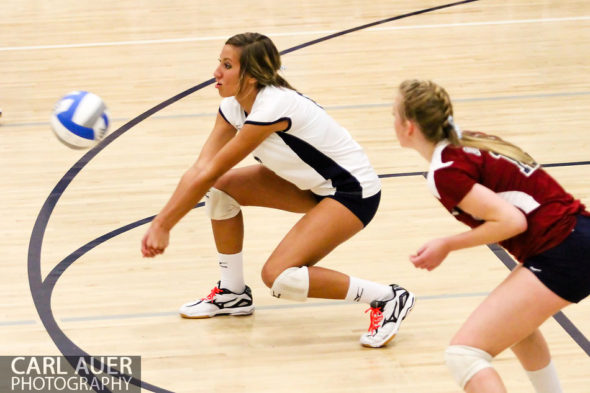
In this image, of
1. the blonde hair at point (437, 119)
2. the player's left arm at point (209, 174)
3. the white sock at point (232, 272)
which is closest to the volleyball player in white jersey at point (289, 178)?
the player's left arm at point (209, 174)

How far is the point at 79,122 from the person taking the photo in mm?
4711

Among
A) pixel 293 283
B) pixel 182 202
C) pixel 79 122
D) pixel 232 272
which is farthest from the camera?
pixel 79 122

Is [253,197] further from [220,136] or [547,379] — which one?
[547,379]

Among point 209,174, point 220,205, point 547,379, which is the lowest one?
point 547,379

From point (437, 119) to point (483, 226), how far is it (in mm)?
393

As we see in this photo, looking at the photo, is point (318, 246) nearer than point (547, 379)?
No

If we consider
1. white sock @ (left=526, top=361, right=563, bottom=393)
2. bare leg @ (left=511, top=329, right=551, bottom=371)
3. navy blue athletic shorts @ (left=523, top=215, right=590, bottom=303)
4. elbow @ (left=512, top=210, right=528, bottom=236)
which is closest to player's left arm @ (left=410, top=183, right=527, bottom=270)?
elbow @ (left=512, top=210, right=528, bottom=236)

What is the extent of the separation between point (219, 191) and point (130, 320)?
0.77 metres

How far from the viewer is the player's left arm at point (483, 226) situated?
290 cm

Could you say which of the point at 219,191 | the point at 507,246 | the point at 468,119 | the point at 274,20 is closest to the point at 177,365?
the point at 219,191

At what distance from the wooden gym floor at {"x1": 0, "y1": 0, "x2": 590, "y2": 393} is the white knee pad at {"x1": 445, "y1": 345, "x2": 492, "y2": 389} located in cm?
83

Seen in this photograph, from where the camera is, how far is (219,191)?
168 inches

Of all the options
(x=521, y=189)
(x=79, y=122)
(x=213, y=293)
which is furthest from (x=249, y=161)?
(x=521, y=189)

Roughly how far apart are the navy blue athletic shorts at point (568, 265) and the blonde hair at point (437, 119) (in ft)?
0.95
